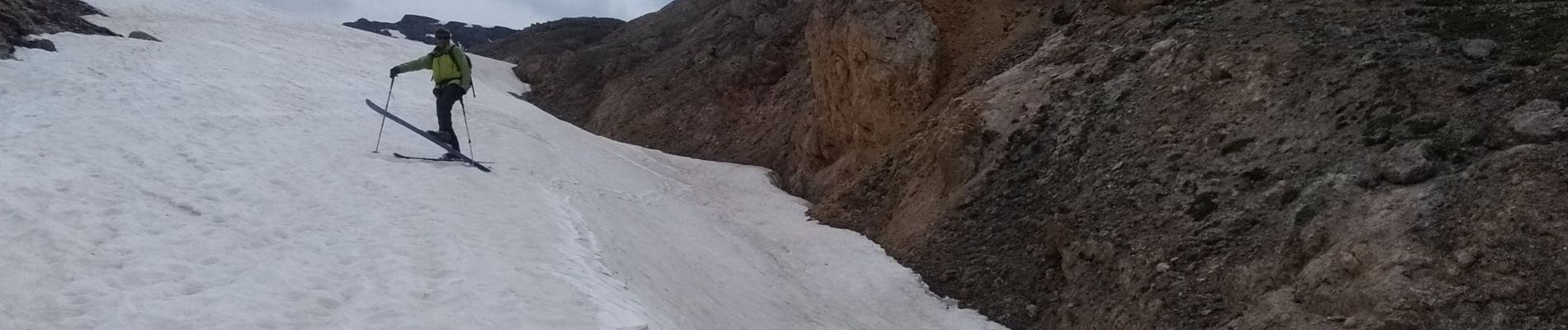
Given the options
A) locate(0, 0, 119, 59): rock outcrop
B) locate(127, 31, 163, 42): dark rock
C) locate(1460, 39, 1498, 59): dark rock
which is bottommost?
locate(1460, 39, 1498, 59): dark rock

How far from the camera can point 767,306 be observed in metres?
11.4

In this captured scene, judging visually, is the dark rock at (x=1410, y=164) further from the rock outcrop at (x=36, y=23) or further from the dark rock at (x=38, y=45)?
the dark rock at (x=38, y=45)

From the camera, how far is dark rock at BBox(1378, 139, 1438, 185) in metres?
8.54

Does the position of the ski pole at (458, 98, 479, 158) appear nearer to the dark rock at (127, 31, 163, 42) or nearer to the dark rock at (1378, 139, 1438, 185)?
the dark rock at (127, 31, 163, 42)

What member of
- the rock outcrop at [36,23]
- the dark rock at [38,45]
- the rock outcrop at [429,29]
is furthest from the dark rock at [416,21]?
the dark rock at [38,45]

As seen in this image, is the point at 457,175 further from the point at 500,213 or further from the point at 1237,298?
the point at 1237,298

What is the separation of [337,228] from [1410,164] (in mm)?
10384

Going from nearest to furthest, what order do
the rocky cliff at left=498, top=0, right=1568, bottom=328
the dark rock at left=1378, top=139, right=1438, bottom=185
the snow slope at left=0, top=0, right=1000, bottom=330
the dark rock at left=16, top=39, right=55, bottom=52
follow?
the snow slope at left=0, top=0, right=1000, bottom=330 < the rocky cliff at left=498, top=0, right=1568, bottom=328 < the dark rock at left=1378, top=139, right=1438, bottom=185 < the dark rock at left=16, top=39, right=55, bottom=52

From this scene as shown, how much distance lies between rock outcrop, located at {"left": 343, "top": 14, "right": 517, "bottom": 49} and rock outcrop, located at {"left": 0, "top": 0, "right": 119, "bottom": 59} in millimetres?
71322

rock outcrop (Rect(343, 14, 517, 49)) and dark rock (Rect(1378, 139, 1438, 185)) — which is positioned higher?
dark rock (Rect(1378, 139, 1438, 185))

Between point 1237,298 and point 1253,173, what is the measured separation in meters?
2.06

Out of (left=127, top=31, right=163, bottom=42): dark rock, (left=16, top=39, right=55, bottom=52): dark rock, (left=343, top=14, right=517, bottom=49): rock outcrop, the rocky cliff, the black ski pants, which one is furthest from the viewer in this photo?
(left=343, top=14, right=517, bottom=49): rock outcrop

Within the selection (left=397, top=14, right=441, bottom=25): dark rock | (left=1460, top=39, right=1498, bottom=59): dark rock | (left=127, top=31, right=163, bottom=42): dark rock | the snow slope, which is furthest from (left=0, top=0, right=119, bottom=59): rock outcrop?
(left=397, top=14, right=441, bottom=25): dark rock

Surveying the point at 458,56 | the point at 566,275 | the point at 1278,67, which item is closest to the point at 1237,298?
the point at 1278,67
